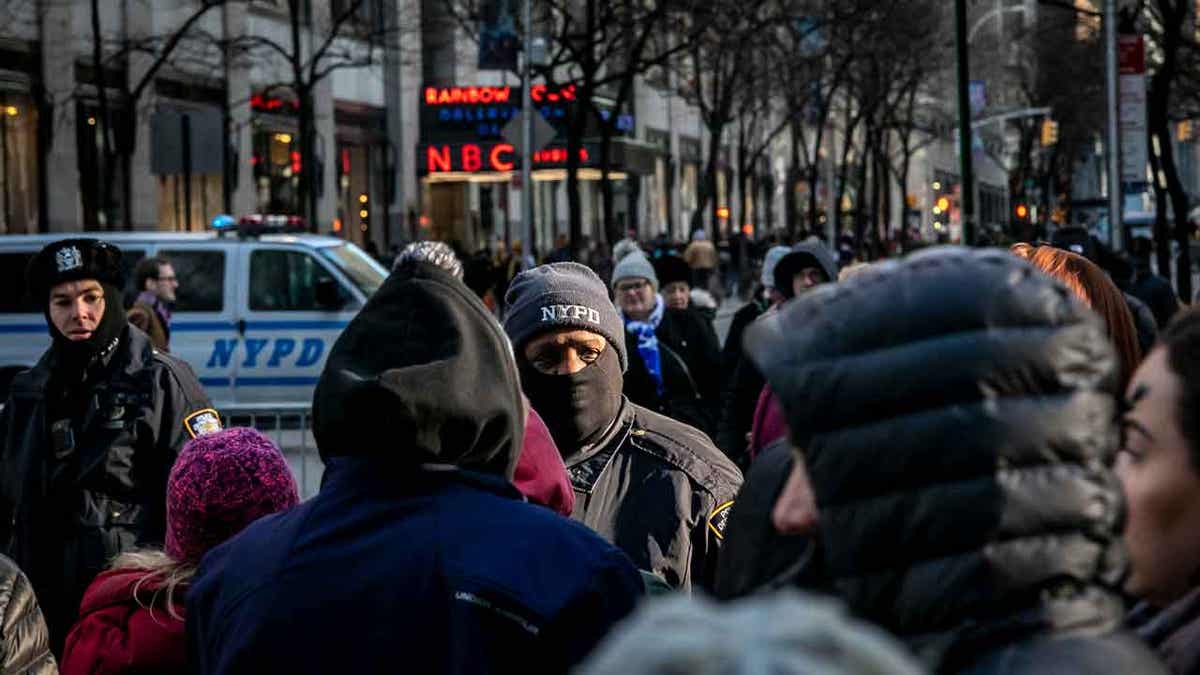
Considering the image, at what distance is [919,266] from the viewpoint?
1.88m

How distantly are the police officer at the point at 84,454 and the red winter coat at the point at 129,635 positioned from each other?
7.13 feet

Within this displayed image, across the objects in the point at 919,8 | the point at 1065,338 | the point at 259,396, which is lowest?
the point at 259,396

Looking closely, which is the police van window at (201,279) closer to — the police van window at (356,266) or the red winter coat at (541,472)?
the police van window at (356,266)

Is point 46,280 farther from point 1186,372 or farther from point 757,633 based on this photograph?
point 757,633

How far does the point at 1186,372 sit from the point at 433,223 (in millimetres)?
53956

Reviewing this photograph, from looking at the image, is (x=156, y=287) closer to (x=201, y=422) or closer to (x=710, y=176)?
(x=201, y=422)

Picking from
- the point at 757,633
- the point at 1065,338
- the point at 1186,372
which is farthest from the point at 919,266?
the point at 757,633

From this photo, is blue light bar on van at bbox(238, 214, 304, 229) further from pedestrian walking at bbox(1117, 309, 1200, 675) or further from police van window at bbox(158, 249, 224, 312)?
pedestrian walking at bbox(1117, 309, 1200, 675)

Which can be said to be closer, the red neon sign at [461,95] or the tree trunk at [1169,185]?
the tree trunk at [1169,185]

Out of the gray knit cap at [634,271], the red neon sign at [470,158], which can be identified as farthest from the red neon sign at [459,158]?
the gray knit cap at [634,271]

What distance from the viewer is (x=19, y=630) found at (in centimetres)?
393

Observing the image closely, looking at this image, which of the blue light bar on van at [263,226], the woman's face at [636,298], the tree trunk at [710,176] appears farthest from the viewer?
the tree trunk at [710,176]

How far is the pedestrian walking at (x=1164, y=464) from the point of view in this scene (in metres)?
2.19

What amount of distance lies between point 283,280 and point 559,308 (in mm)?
14646
